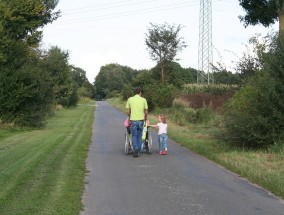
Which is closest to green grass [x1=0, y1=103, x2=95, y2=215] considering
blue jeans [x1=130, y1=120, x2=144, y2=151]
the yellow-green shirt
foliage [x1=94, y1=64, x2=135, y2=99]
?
blue jeans [x1=130, y1=120, x2=144, y2=151]

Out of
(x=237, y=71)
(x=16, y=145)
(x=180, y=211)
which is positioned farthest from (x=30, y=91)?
(x=180, y=211)

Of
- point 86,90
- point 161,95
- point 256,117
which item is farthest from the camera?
point 86,90

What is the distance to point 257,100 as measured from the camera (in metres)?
14.4

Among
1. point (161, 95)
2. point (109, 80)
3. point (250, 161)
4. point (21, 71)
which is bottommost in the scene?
point (250, 161)

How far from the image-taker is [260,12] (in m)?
19.2

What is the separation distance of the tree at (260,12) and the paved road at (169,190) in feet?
27.7

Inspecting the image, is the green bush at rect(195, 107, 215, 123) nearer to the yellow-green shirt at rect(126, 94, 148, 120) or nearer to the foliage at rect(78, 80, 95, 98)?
the yellow-green shirt at rect(126, 94, 148, 120)

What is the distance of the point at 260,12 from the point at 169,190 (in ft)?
40.9

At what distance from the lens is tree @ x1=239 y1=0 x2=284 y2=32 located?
18748mm

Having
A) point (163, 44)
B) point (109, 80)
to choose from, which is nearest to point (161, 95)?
point (163, 44)

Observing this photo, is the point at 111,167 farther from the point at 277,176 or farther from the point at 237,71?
the point at 237,71

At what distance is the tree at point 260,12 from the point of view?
18.7m

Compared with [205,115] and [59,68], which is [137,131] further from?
[59,68]

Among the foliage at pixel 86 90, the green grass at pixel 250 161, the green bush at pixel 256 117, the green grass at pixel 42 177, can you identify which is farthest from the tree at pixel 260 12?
the foliage at pixel 86 90
